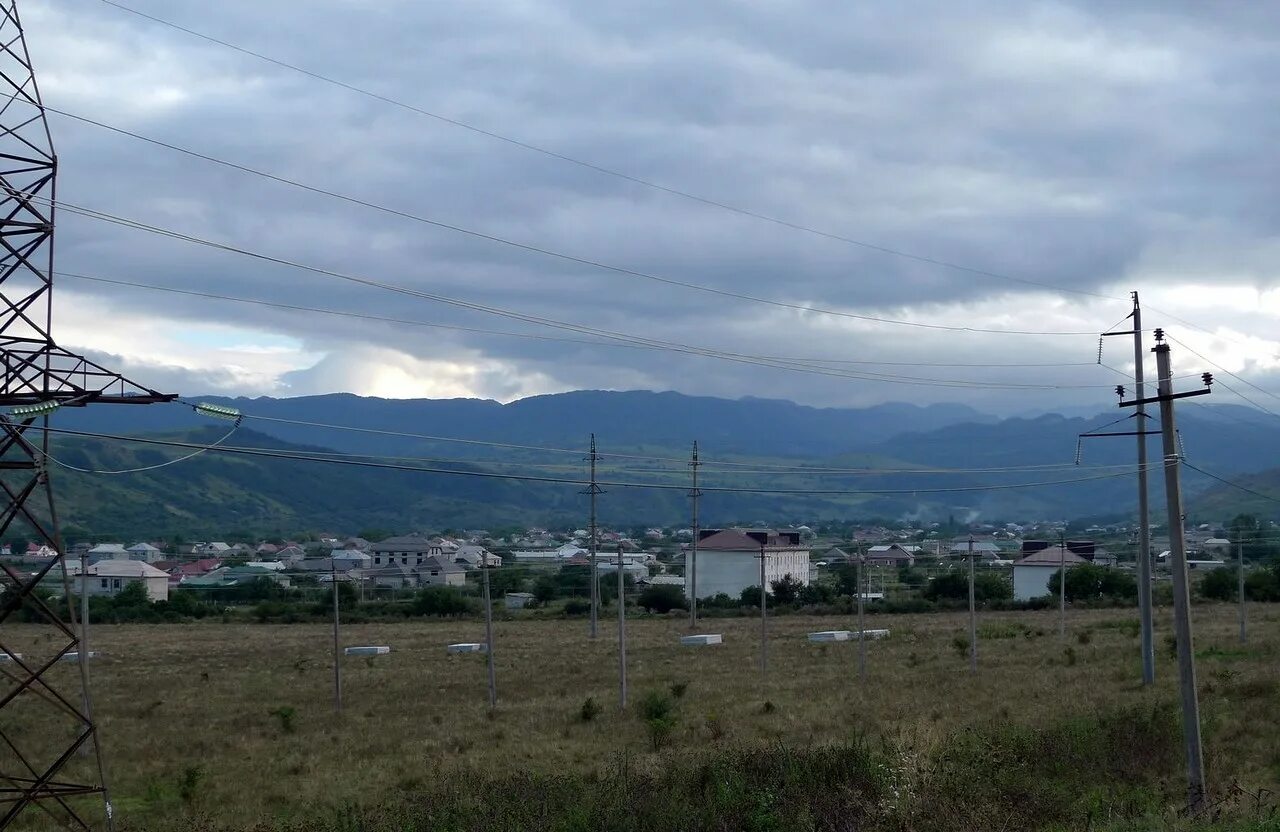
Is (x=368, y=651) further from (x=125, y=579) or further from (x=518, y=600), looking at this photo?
(x=518, y=600)

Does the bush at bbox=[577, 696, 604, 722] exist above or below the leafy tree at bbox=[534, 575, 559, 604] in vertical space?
above

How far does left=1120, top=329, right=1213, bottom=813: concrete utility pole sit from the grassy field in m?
0.72

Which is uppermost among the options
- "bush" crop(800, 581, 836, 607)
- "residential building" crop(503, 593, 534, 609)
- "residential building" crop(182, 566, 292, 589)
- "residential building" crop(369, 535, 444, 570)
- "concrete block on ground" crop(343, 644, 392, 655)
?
"residential building" crop(369, 535, 444, 570)

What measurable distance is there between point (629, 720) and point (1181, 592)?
13.3m

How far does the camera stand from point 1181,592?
19531mm

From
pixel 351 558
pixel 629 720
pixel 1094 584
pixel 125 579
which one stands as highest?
pixel 125 579

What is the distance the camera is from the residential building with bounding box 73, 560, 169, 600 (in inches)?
3275

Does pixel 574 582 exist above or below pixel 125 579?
below

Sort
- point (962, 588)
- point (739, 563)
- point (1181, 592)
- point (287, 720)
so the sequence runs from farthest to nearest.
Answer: point (739, 563) < point (962, 588) < point (287, 720) < point (1181, 592)

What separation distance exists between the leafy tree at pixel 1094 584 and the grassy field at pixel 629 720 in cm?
3020

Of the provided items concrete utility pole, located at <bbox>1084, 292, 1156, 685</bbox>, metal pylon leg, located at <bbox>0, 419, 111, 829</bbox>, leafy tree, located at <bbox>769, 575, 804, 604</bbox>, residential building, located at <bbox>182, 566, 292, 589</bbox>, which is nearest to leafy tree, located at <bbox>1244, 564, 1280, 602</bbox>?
leafy tree, located at <bbox>769, 575, 804, 604</bbox>

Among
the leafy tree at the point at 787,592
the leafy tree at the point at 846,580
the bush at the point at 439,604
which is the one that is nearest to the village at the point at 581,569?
the leafy tree at the point at 787,592

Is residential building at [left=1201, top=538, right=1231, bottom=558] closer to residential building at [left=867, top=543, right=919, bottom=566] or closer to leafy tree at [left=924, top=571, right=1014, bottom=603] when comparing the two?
leafy tree at [left=924, top=571, right=1014, bottom=603]

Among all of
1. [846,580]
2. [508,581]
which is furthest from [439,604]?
→ [846,580]
